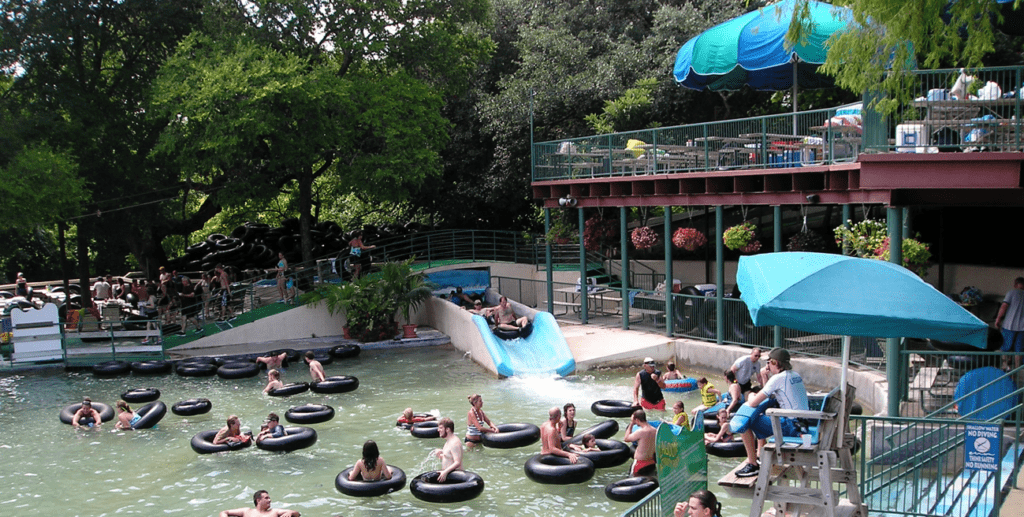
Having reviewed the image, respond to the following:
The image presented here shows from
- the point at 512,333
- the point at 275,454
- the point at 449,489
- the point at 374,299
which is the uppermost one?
the point at 374,299

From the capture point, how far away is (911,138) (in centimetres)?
1304

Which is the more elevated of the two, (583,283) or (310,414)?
(583,283)

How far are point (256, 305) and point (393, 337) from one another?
15.3 feet

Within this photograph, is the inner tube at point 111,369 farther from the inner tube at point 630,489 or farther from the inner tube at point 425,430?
the inner tube at point 630,489

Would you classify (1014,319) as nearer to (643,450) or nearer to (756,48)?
(643,450)

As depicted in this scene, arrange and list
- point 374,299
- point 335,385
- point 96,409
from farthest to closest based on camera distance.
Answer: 1. point 374,299
2. point 335,385
3. point 96,409

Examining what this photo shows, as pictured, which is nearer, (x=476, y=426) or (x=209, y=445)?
(x=209, y=445)

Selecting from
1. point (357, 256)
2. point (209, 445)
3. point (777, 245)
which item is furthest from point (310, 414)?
point (357, 256)

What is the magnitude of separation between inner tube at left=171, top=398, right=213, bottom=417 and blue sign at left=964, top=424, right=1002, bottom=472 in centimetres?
1417

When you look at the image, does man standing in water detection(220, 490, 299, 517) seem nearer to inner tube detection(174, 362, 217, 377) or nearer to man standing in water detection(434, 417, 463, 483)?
man standing in water detection(434, 417, 463, 483)

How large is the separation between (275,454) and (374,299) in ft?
36.1

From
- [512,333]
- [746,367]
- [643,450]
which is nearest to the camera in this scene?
[643,450]

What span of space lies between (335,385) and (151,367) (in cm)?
629

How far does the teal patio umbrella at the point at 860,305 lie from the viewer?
788 cm
